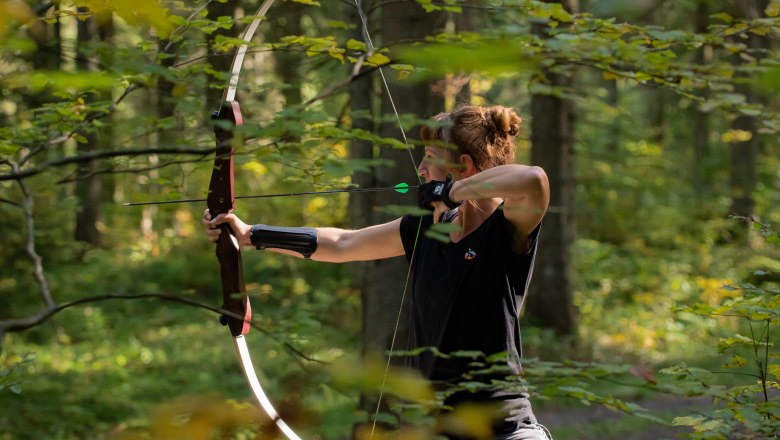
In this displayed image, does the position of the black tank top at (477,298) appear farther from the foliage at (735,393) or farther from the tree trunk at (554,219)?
the tree trunk at (554,219)

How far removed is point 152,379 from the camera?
275 inches

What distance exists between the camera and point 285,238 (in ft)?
8.70

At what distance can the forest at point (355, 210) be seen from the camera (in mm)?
1509

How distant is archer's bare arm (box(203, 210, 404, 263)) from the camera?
2.57 meters

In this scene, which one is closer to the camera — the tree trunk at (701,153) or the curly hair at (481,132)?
the curly hair at (481,132)

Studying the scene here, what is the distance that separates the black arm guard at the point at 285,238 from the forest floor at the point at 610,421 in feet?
10.6

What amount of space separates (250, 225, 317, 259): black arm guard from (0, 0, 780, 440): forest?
0.17 metres

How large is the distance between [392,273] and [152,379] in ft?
12.2

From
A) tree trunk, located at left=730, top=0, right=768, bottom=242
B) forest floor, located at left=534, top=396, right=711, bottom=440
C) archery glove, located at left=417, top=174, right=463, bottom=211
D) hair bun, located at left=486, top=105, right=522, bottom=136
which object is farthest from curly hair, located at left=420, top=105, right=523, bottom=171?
tree trunk, located at left=730, top=0, right=768, bottom=242

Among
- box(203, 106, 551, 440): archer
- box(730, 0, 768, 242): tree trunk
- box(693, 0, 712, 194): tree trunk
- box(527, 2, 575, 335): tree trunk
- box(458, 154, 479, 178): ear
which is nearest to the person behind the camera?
box(203, 106, 551, 440): archer

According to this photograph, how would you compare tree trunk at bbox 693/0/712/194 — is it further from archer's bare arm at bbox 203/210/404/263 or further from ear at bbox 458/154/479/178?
ear at bbox 458/154/479/178

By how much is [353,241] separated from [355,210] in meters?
2.27

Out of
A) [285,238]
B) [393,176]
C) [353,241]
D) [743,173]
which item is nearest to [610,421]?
[393,176]

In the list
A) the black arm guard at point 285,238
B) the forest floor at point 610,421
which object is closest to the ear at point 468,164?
the black arm guard at point 285,238
